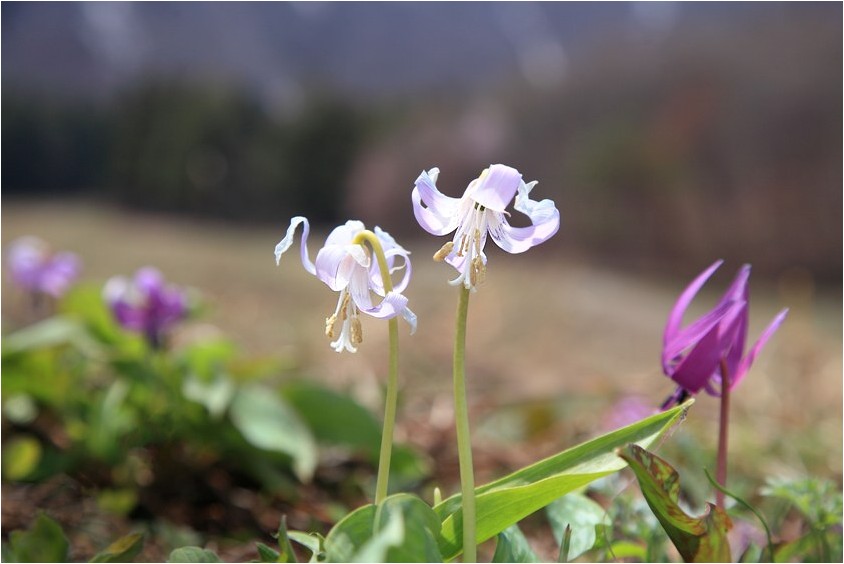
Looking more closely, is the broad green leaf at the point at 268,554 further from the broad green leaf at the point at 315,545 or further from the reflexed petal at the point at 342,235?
the reflexed petal at the point at 342,235

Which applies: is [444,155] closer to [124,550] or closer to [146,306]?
[146,306]

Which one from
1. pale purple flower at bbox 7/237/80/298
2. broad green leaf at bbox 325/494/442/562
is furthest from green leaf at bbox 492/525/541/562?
pale purple flower at bbox 7/237/80/298

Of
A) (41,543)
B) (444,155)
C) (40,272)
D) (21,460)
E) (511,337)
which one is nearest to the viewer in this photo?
(41,543)

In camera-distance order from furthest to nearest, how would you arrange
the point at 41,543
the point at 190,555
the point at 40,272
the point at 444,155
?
the point at 444,155 < the point at 40,272 < the point at 41,543 < the point at 190,555

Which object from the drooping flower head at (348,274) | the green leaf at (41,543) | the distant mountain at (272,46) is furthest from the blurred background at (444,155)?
the drooping flower head at (348,274)

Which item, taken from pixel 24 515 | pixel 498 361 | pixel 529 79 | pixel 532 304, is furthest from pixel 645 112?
pixel 24 515

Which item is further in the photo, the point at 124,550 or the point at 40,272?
the point at 40,272

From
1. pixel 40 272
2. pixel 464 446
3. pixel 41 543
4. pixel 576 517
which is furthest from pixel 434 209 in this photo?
pixel 40 272

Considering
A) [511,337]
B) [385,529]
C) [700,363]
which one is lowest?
[511,337]

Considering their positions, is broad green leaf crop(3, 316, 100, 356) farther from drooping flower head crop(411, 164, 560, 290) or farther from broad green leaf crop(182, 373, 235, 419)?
drooping flower head crop(411, 164, 560, 290)
